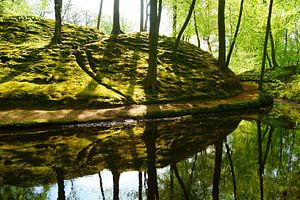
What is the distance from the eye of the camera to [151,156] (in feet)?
36.2

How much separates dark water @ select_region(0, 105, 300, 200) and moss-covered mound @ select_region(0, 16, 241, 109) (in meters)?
3.82

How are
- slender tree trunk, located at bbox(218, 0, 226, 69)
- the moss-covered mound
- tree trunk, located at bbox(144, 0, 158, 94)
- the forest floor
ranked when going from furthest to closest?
slender tree trunk, located at bbox(218, 0, 226, 69) < tree trunk, located at bbox(144, 0, 158, 94) < the moss-covered mound < the forest floor

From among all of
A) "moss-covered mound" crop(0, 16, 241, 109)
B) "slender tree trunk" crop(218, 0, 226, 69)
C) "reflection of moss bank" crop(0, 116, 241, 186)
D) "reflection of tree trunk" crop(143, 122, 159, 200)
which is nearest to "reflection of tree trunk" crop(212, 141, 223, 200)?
"reflection of moss bank" crop(0, 116, 241, 186)

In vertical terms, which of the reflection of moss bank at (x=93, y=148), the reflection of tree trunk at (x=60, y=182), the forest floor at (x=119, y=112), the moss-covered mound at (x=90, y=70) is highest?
the moss-covered mound at (x=90, y=70)

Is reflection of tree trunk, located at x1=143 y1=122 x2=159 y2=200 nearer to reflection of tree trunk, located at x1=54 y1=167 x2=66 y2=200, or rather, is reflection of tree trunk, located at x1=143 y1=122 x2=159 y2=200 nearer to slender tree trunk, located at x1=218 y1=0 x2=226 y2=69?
reflection of tree trunk, located at x1=54 y1=167 x2=66 y2=200

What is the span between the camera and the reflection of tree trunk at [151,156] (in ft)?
26.3

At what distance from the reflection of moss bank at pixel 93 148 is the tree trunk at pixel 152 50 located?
5.12m

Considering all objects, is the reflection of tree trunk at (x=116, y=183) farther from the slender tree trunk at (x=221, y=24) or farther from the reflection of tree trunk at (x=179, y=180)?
the slender tree trunk at (x=221, y=24)

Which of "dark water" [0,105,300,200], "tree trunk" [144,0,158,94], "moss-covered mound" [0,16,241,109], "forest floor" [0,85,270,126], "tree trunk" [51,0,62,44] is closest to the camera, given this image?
"dark water" [0,105,300,200]

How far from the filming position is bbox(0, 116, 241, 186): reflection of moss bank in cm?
989

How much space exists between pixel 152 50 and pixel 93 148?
10669 mm

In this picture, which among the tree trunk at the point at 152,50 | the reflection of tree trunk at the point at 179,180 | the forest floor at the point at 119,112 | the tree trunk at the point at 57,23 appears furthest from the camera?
the tree trunk at the point at 57,23

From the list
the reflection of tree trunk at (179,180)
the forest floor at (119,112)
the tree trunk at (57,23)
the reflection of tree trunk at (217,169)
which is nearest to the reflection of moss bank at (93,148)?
the reflection of tree trunk at (179,180)

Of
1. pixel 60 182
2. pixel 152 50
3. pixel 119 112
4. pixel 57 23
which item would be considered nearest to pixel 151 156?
pixel 60 182
